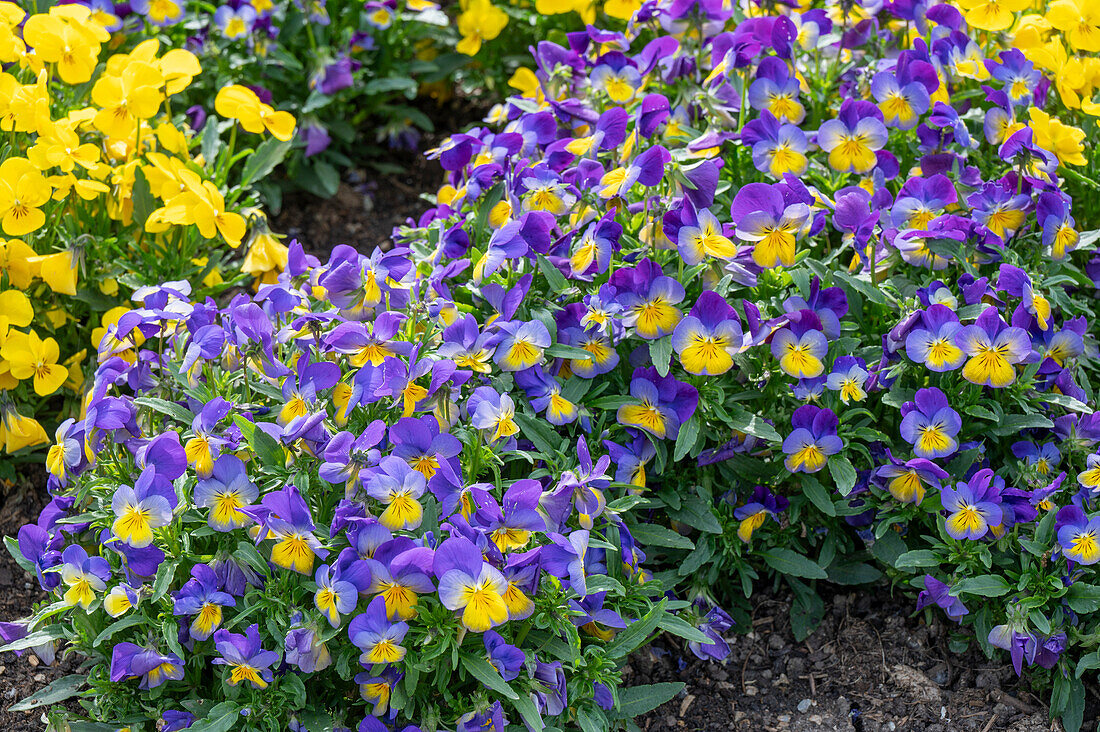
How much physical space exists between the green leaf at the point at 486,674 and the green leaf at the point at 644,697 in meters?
0.39

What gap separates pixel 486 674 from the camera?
1.94 meters

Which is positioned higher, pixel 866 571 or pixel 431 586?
pixel 431 586

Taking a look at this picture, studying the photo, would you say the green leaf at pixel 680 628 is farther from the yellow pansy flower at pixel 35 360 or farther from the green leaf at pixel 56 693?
the yellow pansy flower at pixel 35 360

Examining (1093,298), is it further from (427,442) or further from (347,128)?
(347,128)

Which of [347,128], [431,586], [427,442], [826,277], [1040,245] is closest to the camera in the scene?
[431,586]

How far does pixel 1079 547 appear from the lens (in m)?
2.25

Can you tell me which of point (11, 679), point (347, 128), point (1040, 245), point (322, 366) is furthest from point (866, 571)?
point (347, 128)

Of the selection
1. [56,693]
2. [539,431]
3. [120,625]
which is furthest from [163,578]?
[539,431]

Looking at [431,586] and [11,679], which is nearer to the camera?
[431,586]

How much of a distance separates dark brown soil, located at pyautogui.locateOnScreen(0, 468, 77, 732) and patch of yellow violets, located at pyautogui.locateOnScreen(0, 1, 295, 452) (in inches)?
9.6

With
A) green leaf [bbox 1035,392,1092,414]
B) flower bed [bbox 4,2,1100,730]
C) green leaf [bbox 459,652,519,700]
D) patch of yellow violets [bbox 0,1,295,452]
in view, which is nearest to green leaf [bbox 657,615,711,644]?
flower bed [bbox 4,2,1100,730]

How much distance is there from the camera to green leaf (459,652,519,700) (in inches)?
75.5

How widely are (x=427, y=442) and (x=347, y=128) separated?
2292 mm

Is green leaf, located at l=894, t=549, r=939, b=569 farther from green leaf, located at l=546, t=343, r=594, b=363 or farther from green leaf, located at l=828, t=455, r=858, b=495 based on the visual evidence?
green leaf, located at l=546, t=343, r=594, b=363
